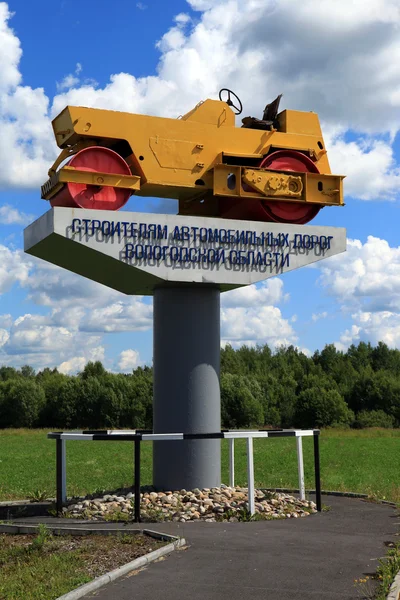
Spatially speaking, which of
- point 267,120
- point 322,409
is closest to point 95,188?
point 267,120

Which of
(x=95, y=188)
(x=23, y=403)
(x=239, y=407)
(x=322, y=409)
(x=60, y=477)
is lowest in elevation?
(x=60, y=477)

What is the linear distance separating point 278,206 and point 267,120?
1.90 metres

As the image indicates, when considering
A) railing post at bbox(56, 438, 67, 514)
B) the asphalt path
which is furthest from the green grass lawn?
the asphalt path

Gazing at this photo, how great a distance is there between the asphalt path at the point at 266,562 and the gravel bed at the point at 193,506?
1.80 feet

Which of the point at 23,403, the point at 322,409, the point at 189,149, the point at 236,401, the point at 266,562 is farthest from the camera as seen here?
the point at 23,403

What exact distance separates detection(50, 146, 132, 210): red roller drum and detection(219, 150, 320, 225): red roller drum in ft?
7.25

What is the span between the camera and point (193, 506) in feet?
40.6

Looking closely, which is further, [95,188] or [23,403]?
[23,403]

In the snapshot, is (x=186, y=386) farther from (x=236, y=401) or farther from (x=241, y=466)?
(x=236, y=401)

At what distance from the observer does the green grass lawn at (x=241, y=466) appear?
70.3 ft

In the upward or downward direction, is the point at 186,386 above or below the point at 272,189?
below

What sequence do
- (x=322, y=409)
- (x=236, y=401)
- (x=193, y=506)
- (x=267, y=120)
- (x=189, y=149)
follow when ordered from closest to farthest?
(x=193, y=506) → (x=189, y=149) → (x=267, y=120) → (x=236, y=401) → (x=322, y=409)

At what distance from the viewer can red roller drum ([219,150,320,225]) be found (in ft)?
48.9

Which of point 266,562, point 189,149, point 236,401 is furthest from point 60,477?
point 236,401
